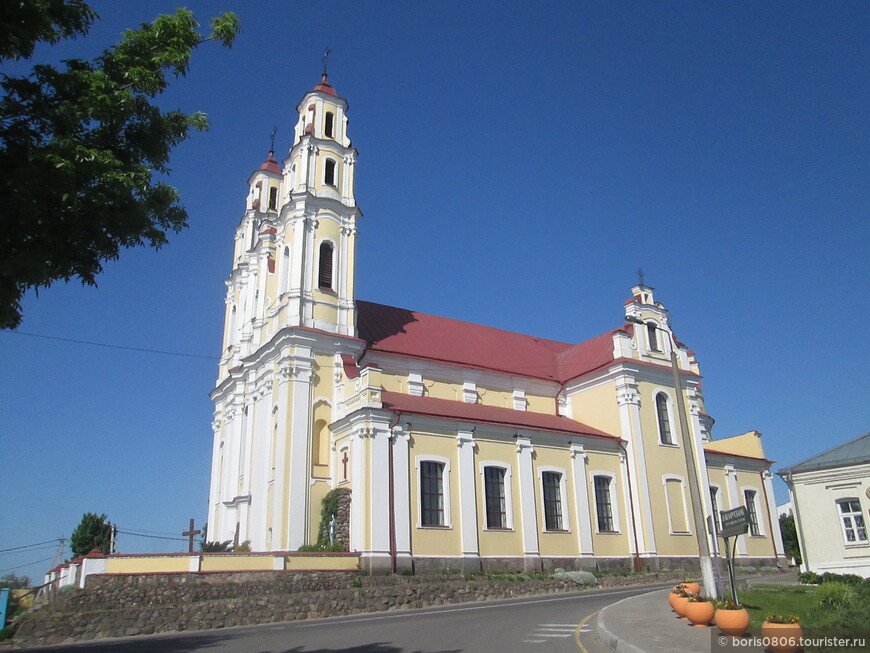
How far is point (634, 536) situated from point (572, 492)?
4.43 meters

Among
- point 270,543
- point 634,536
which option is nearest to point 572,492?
point 634,536

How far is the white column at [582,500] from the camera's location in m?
32.0

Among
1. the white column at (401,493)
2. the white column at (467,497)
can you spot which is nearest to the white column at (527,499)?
the white column at (467,497)

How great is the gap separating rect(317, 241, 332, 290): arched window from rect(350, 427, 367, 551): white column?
9.27 m

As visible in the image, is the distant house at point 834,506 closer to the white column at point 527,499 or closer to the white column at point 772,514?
the white column at point 527,499

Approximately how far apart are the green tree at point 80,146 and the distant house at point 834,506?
23798mm

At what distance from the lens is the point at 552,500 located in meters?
32.2

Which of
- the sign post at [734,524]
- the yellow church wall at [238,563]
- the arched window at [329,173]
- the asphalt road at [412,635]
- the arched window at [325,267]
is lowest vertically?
the asphalt road at [412,635]

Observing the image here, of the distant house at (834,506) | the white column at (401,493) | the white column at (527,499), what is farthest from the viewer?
the white column at (527,499)

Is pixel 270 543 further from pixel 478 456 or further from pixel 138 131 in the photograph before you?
pixel 138 131

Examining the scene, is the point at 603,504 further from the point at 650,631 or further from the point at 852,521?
the point at 650,631

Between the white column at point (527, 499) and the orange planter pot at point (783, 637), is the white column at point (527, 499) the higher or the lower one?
the higher one

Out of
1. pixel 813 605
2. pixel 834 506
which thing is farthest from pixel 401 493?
pixel 813 605

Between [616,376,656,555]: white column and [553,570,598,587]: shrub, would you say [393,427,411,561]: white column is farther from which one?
[616,376,656,555]: white column
